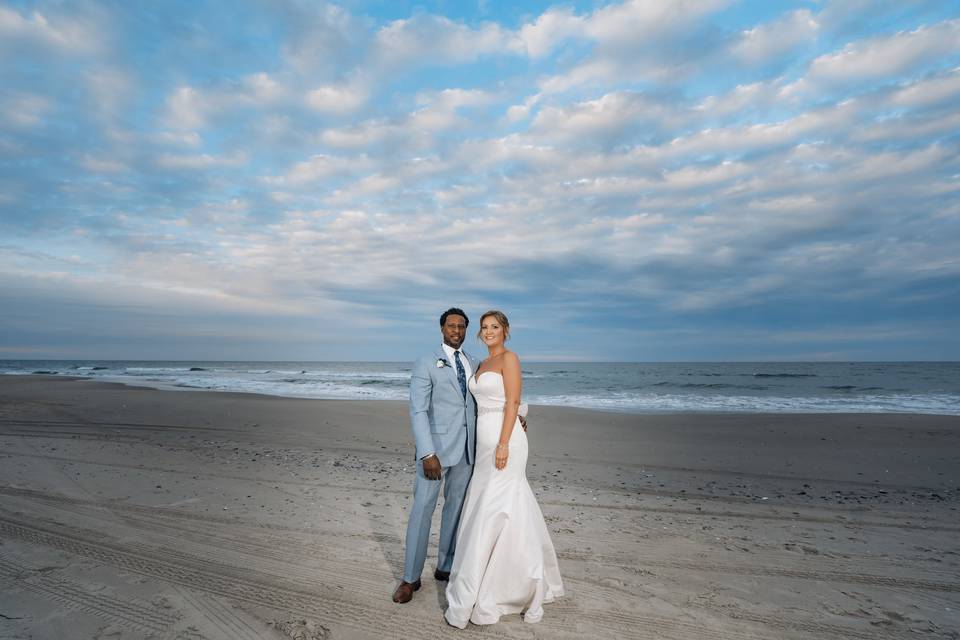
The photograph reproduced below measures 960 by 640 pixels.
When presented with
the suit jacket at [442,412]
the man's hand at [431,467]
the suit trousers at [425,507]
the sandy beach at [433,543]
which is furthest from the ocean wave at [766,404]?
the man's hand at [431,467]

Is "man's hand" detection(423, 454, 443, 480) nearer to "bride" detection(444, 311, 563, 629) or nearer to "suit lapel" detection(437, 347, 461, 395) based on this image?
"bride" detection(444, 311, 563, 629)

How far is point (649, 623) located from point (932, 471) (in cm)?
783

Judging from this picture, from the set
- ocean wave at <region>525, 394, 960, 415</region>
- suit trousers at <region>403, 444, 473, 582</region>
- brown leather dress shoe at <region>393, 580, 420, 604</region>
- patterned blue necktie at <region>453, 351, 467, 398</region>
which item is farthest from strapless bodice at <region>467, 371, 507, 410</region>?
ocean wave at <region>525, 394, 960, 415</region>

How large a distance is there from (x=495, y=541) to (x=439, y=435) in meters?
0.81

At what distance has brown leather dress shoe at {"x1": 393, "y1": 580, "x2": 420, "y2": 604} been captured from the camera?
3.71m

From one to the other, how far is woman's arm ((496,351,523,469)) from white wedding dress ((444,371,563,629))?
0.21 feet

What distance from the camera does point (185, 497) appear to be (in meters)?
6.37

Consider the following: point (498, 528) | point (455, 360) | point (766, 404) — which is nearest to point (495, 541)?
point (498, 528)

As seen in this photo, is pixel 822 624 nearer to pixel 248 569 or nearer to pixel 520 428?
pixel 520 428

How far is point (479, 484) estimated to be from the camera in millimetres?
3664

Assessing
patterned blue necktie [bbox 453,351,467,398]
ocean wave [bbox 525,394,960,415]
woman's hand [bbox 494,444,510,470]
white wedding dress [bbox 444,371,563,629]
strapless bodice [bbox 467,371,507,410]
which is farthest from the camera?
ocean wave [bbox 525,394,960,415]

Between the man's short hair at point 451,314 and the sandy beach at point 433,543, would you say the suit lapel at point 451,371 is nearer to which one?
the man's short hair at point 451,314

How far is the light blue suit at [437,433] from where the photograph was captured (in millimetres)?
3713

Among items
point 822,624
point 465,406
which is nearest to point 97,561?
point 465,406
